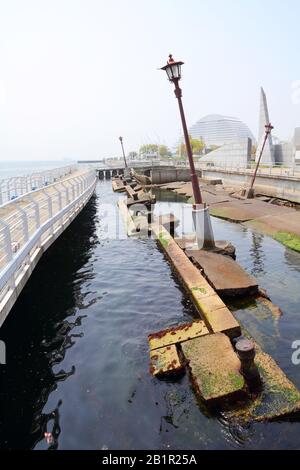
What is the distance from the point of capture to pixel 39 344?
6695 mm

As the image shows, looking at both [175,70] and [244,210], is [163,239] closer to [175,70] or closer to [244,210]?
[175,70]

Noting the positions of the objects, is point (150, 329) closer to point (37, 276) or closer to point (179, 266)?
point (179, 266)

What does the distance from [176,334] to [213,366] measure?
4.04 ft

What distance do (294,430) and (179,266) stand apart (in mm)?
5920

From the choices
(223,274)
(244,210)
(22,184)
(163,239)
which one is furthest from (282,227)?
(22,184)

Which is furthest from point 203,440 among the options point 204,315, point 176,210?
point 176,210

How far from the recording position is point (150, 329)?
7.07 metres

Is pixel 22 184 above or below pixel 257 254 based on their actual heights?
above

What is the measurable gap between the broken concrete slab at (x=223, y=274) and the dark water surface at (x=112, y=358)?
1.95ft

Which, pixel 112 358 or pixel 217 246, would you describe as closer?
pixel 112 358

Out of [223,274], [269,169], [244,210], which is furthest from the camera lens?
[269,169]

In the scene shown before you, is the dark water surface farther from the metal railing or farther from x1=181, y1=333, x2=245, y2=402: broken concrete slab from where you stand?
the metal railing

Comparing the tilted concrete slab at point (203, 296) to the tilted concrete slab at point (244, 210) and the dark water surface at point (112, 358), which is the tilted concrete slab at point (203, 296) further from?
the tilted concrete slab at point (244, 210)

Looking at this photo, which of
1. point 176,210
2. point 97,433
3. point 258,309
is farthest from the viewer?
point 176,210
